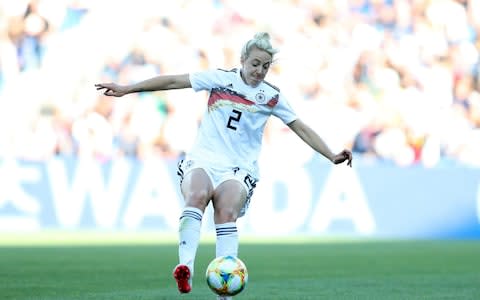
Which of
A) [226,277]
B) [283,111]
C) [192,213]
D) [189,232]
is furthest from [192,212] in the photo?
[283,111]

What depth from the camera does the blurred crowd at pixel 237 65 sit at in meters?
17.1

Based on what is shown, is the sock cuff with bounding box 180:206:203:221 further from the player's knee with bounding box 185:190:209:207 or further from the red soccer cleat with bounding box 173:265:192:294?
the red soccer cleat with bounding box 173:265:192:294

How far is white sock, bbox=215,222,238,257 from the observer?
5.80 meters

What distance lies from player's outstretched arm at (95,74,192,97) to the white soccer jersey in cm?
7

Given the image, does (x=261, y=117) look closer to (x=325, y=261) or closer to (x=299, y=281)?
(x=299, y=281)

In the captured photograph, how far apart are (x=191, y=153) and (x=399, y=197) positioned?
1012cm

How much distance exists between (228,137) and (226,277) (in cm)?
96

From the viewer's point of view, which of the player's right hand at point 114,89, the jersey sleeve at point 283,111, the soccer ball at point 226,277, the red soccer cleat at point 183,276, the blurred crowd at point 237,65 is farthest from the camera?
the blurred crowd at point 237,65

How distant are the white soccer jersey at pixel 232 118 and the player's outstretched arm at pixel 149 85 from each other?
71 millimetres

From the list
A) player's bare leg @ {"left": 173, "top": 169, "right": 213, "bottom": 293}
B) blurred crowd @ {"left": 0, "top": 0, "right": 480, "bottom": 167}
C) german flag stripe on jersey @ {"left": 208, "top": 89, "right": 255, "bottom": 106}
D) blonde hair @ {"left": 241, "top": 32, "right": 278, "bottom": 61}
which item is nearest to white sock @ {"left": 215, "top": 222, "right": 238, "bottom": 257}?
player's bare leg @ {"left": 173, "top": 169, "right": 213, "bottom": 293}

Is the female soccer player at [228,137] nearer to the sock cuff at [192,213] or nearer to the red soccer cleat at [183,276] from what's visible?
the sock cuff at [192,213]

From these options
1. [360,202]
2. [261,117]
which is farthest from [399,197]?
[261,117]

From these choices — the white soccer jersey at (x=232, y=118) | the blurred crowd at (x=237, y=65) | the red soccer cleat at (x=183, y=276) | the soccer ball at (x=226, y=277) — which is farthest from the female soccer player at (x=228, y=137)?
the blurred crowd at (x=237, y=65)

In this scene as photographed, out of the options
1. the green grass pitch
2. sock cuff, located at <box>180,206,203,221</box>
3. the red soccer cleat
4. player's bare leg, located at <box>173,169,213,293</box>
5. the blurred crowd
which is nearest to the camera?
the red soccer cleat
